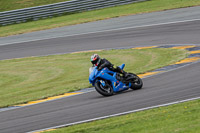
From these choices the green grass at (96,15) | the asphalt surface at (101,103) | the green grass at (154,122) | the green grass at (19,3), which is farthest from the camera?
the green grass at (19,3)

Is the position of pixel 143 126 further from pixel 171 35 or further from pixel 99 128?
pixel 171 35

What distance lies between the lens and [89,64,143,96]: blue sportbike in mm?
12453

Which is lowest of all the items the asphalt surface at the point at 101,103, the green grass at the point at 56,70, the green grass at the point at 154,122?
the green grass at the point at 56,70

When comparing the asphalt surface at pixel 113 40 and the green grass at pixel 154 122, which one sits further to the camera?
Result: the asphalt surface at pixel 113 40

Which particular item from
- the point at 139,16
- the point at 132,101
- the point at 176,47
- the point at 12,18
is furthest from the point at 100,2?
the point at 132,101

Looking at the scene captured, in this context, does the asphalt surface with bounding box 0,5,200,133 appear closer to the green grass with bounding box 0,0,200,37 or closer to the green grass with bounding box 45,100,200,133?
the green grass with bounding box 45,100,200,133

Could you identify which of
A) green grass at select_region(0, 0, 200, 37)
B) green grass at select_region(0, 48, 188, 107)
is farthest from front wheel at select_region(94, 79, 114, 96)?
green grass at select_region(0, 0, 200, 37)

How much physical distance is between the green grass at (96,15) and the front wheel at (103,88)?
1839 centimetres

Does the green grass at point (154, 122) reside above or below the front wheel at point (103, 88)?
above

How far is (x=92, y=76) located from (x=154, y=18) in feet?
53.8

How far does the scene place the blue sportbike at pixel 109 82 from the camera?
1245cm

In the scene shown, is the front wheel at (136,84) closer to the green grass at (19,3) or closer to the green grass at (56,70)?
the green grass at (56,70)

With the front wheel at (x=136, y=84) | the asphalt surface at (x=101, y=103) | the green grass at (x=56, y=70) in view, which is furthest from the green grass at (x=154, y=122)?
the green grass at (x=56, y=70)

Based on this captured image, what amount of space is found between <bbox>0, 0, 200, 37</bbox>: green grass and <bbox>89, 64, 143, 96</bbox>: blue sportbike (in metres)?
18.1
